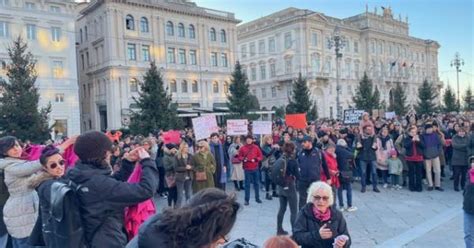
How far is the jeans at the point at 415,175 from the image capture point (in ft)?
38.0

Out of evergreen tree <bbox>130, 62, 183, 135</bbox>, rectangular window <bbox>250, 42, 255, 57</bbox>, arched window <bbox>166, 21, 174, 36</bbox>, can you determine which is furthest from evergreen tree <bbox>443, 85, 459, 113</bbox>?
evergreen tree <bbox>130, 62, 183, 135</bbox>

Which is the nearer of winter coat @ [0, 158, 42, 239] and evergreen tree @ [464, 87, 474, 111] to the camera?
winter coat @ [0, 158, 42, 239]

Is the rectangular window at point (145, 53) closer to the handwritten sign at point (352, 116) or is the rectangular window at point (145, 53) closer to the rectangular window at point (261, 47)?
the rectangular window at point (261, 47)

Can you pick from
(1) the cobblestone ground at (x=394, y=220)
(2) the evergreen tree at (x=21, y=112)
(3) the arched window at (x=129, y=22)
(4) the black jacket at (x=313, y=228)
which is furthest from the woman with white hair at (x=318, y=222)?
(3) the arched window at (x=129, y=22)

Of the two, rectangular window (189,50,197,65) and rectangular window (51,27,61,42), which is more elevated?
rectangular window (51,27,61,42)

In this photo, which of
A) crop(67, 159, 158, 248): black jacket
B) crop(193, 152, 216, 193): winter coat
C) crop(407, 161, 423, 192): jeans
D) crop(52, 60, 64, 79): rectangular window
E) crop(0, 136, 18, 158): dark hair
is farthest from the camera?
crop(52, 60, 64, 79): rectangular window

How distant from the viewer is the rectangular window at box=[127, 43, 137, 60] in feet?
152

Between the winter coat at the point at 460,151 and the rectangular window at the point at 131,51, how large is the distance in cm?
4025

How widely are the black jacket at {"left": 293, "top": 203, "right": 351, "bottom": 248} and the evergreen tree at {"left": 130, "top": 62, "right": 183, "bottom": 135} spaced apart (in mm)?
25702

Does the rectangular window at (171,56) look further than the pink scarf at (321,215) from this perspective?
Yes

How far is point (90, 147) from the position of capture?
9.75 ft

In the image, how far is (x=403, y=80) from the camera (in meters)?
83.7

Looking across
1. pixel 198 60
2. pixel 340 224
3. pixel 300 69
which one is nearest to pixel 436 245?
pixel 340 224

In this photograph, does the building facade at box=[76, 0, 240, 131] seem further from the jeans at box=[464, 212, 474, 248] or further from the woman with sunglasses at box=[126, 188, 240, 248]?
the woman with sunglasses at box=[126, 188, 240, 248]
